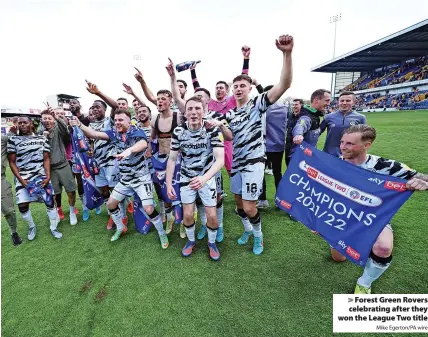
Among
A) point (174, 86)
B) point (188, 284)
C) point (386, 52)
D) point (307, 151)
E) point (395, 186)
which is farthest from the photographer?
point (386, 52)

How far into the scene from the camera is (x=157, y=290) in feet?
9.50

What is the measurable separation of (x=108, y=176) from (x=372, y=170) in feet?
13.4

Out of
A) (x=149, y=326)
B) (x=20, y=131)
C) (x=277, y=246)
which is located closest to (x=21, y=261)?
(x=20, y=131)

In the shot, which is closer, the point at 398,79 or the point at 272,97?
the point at 272,97

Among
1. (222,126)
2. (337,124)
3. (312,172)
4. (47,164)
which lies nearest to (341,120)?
(337,124)

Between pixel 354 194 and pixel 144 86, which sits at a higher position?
pixel 144 86

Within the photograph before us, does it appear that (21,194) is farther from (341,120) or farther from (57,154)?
(341,120)

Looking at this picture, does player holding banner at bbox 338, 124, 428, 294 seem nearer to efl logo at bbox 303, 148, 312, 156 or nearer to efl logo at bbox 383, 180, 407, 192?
efl logo at bbox 383, 180, 407, 192

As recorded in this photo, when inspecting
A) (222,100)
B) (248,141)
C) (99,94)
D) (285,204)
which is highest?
(99,94)

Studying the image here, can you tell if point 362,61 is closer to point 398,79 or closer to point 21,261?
point 398,79

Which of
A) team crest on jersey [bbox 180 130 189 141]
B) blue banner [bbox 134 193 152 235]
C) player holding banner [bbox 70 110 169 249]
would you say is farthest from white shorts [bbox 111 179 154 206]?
team crest on jersey [bbox 180 130 189 141]

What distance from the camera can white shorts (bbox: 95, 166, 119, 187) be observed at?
14.7ft

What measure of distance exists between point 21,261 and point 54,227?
0.81 m

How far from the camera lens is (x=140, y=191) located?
12.4ft
